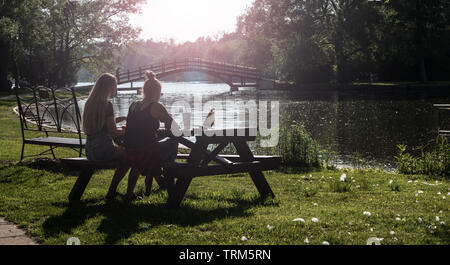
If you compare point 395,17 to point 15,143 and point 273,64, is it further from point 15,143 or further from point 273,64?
point 15,143

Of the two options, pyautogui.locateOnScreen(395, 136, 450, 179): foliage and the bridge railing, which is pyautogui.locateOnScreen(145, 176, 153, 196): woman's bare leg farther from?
the bridge railing

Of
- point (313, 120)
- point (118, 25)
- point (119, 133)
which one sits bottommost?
point (313, 120)

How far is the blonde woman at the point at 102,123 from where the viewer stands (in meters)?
4.89

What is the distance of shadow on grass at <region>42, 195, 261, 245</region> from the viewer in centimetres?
410

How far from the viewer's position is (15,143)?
1021 cm

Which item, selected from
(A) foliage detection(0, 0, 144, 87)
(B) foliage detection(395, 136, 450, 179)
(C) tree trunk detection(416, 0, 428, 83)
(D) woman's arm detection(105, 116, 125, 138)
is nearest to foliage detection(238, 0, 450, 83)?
(C) tree trunk detection(416, 0, 428, 83)

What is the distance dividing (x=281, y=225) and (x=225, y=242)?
Result: 2.17 feet

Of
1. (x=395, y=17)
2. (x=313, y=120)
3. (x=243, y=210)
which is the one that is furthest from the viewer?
(x=395, y=17)

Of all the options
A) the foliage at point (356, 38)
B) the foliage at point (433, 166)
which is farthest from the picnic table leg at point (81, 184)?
the foliage at point (356, 38)

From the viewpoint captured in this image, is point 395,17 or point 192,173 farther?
point 395,17

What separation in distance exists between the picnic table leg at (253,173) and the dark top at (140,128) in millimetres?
1015

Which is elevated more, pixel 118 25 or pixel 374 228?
pixel 118 25

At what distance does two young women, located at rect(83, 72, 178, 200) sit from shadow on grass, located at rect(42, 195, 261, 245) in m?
0.38
